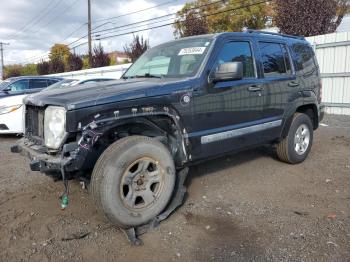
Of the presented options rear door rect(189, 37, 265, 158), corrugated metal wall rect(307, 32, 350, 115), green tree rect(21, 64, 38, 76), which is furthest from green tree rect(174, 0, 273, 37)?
green tree rect(21, 64, 38, 76)

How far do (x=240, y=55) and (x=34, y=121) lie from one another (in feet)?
8.78

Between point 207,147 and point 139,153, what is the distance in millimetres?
999

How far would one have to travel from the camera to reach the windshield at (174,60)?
13.9 ft

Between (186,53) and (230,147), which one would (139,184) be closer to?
(230,147)

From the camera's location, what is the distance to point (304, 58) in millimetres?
5812

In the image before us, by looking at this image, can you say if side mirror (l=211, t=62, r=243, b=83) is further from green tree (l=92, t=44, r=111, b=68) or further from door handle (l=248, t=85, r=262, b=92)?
green tree (l=92, t=44, r=111, b=68)

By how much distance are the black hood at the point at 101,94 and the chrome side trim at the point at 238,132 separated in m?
0.74

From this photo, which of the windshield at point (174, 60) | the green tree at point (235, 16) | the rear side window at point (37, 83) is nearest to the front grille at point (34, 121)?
the windshield at point (174, 60)

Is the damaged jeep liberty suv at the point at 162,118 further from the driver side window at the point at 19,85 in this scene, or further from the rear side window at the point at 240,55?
the driver side window at the point at 19,85

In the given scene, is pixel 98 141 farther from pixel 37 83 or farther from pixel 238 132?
pixel 37 83

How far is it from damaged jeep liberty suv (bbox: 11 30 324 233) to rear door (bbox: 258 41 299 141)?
1 centimetres

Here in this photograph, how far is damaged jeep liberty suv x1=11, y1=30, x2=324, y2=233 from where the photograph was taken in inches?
130

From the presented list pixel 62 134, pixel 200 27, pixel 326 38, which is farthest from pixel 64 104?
pixel 200 27

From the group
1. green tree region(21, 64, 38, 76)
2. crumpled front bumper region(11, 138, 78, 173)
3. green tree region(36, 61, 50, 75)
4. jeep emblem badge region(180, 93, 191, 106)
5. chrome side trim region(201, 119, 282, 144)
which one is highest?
green tree region(21, 64, 38, 76)
